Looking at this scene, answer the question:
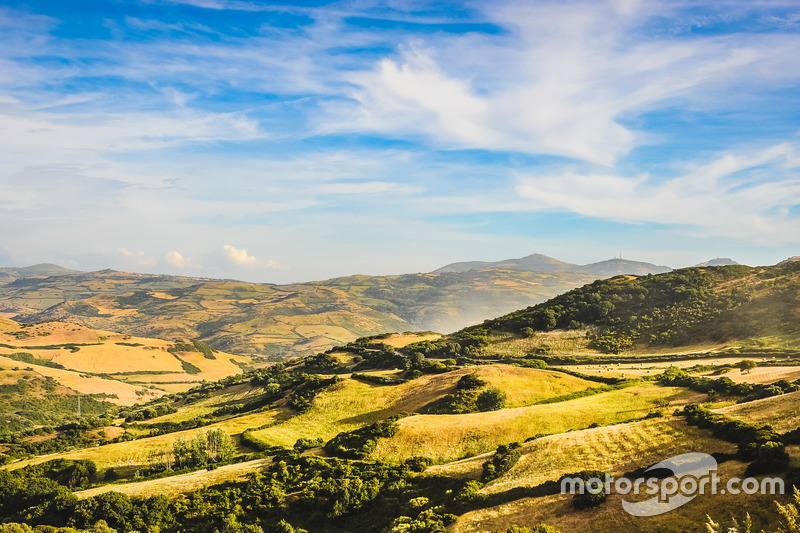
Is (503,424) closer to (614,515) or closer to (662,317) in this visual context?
(614,515)

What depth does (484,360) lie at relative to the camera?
101m

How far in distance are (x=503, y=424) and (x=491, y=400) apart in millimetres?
12823

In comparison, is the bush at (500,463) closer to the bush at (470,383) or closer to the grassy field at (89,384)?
the bush at (470,383)

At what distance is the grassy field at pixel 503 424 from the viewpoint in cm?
4706

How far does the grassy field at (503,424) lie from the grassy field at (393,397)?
12619 mm

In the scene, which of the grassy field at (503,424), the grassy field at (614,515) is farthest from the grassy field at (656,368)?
the grassy field at (614,515)

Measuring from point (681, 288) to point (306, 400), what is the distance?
315 feet

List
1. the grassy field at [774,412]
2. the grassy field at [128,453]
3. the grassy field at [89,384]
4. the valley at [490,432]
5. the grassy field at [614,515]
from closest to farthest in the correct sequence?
1. the grassy field at [614,515]
2. the valley at [490,432]
3. the grassy field at [774,412]
4. the grassy field at [128,453]
5. the grassy field at [89,384]

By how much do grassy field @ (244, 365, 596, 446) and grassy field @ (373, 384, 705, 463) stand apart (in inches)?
497

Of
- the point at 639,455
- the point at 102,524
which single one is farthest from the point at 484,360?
the point at 102,524

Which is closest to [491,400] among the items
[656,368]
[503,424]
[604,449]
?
[503,424]

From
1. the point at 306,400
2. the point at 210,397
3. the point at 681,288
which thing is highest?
the point at 681,288

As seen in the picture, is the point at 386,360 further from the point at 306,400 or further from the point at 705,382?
the point at 705,382

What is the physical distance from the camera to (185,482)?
44938mm
